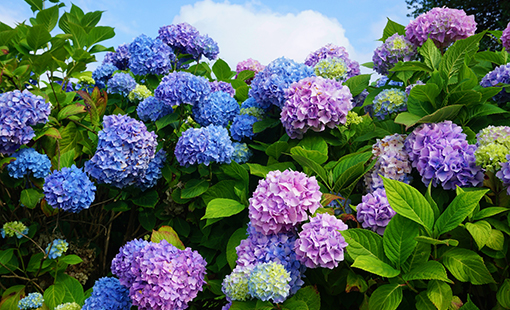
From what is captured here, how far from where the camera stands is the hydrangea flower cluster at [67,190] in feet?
7.71

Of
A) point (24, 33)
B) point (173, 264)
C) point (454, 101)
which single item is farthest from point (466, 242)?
point (24, 33)

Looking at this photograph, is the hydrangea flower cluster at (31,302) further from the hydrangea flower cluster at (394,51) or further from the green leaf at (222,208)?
the hydrangea flower cluster at (394,51)

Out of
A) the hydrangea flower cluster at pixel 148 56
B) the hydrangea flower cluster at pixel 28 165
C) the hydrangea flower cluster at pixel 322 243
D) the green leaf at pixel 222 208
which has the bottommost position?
the hydrangea flower cluster at pixel 322 243

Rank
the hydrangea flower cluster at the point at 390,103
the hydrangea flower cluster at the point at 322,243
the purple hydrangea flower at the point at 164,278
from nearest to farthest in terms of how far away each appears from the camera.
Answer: the hydrangea flower cluster at the point at 322,243 < the purple hydrangea flower at the point at 164,278 < the hydrangea flower cluster at the point at 390,103

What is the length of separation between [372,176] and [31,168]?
84.2 inches

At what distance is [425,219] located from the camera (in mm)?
1465

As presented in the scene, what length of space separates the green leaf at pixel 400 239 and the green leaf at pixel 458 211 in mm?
85

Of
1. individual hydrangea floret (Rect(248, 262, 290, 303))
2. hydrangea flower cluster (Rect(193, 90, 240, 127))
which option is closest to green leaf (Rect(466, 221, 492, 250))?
individual hydrangea floret (Rect(248, 262, 290, 303))

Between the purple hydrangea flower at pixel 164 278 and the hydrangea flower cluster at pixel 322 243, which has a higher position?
the hydrangea flower cluster at pixel 322 243

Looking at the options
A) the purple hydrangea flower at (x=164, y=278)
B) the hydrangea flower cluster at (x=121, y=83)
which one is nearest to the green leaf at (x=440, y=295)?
the purple hydrangea flower at (x=164, y=278)

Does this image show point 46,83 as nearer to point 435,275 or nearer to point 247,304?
point 247,304

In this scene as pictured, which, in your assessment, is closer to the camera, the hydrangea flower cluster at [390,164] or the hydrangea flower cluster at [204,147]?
the hydrangea flower cluster at [390,164]

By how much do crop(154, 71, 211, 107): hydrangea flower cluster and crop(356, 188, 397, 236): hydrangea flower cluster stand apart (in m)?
Result: 1.40

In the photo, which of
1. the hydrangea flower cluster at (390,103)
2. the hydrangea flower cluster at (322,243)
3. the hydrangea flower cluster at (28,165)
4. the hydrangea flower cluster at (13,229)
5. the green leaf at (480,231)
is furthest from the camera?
the hydrangea flower cluster at (13,229)
